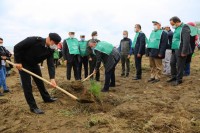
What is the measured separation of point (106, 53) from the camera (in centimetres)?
768

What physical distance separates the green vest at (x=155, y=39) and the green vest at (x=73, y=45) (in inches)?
99.6

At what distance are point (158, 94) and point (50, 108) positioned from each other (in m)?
2.90

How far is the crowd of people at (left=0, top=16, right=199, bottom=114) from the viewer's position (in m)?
5.47

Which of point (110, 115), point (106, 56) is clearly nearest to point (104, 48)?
point (106, 56)

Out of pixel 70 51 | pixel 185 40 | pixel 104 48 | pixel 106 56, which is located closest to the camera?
pixel 185 40

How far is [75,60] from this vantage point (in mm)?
9586

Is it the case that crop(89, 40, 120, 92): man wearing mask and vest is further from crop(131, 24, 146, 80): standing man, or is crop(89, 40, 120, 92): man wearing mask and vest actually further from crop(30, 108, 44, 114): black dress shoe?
crop(30, 108, 44, 114): black dress shoe

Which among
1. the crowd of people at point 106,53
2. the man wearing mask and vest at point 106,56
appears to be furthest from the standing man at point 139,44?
the man wearing mask and vest at point 106,56

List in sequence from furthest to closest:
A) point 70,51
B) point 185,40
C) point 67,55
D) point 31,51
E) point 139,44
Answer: point 139,44 < point 67,55 < point 70,51 < point 185,40 < point 31,51

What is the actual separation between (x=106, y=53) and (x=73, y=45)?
2061mm

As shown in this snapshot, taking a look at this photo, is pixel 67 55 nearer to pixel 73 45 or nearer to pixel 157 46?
pixel 73 45

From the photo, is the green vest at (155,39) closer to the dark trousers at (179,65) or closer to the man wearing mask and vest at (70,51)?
the dark trousers at (179,65)

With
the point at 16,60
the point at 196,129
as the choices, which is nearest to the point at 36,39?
the point at 16,60

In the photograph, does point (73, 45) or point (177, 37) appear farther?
point (73, 45)
